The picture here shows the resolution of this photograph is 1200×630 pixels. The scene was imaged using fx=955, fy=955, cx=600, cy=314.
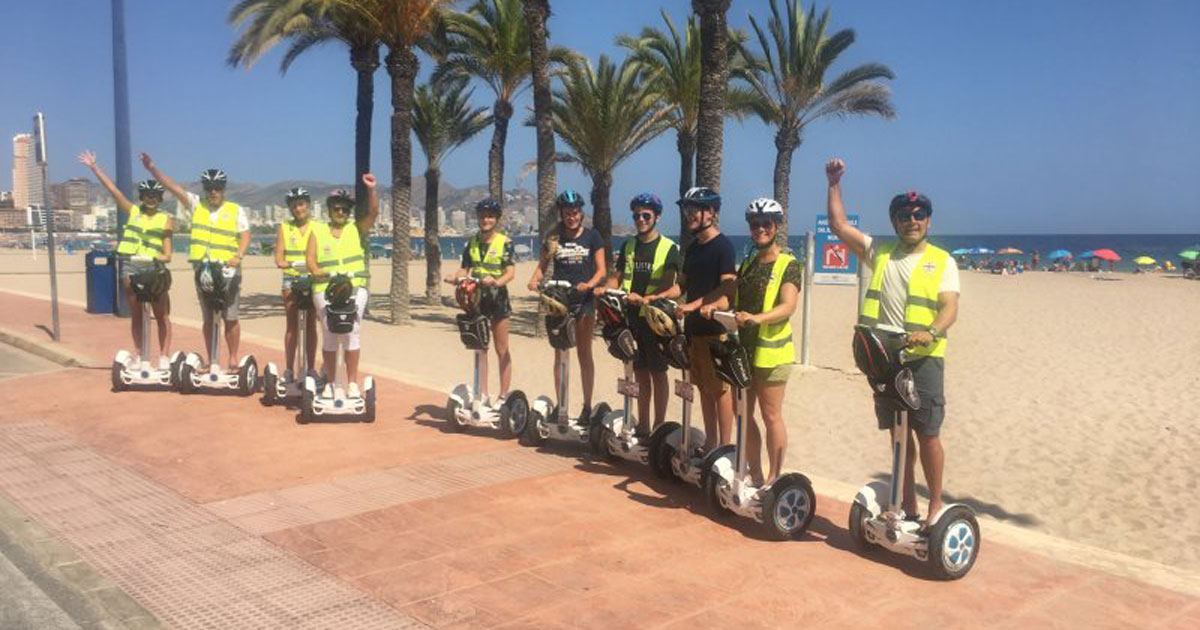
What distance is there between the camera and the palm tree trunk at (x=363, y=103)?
65.3 feet

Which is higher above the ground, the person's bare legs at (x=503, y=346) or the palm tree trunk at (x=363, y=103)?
the palm tree trunk at (x=363, y=103)

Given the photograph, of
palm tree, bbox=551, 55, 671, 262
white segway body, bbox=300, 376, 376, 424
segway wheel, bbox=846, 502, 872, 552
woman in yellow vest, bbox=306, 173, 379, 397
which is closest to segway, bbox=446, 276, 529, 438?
white segway body, bbox=300, 376, 376, 424

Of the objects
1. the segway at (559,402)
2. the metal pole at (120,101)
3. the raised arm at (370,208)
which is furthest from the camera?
the metal pole at (120,101)

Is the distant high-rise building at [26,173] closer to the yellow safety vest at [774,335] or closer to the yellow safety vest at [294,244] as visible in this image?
the yellow safety vest at [294,244]

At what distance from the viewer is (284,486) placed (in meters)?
6.34

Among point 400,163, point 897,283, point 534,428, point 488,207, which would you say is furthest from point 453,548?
point 400,163

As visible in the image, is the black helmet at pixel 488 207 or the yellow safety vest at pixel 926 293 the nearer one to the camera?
the yellow safety vest at pixel 926 293

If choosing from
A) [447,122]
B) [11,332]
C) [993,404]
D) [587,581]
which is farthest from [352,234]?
[447,122]

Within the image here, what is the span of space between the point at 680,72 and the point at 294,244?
15.8 meters

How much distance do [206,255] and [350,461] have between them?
3.15 m

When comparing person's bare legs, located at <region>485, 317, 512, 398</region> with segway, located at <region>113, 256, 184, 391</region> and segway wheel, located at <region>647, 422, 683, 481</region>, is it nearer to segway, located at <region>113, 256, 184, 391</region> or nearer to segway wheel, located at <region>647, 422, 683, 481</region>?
segway wheel, located at <region>647, 422, 683, 481</region>

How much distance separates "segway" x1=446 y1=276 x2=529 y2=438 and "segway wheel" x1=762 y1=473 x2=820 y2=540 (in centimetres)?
277

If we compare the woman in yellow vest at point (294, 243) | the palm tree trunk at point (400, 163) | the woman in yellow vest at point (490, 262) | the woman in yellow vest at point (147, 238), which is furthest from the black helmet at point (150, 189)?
the palm tree trunk at point (400, 163)

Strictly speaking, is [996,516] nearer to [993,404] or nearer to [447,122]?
[993,404]
